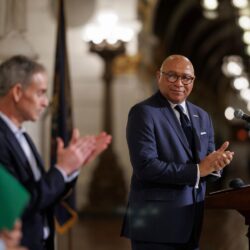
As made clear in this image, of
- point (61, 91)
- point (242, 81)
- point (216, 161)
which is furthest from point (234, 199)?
point (242, 81)

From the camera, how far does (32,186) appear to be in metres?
2.25

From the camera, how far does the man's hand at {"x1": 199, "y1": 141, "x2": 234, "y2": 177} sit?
2762mm

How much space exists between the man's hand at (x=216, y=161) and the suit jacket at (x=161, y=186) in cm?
6

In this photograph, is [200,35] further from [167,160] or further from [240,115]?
[167,160]

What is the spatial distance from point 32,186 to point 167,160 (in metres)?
0.86

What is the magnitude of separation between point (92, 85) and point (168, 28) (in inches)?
375

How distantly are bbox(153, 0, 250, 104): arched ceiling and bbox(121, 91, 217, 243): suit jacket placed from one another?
12.0 meters

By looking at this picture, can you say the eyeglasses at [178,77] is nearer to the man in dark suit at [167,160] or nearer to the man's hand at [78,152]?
the man in dark suit at [167,160]

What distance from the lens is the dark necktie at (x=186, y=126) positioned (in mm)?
3025

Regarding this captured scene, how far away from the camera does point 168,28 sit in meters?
19.7

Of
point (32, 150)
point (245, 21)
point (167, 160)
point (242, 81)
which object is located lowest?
point (242, 81)

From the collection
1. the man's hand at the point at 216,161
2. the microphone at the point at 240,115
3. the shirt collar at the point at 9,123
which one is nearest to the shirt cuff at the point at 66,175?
the shirt collar at the point at 9,123

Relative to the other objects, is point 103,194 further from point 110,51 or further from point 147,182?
point 147,182

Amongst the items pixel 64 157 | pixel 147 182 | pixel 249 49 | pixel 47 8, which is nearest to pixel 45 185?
pixel 64 157
